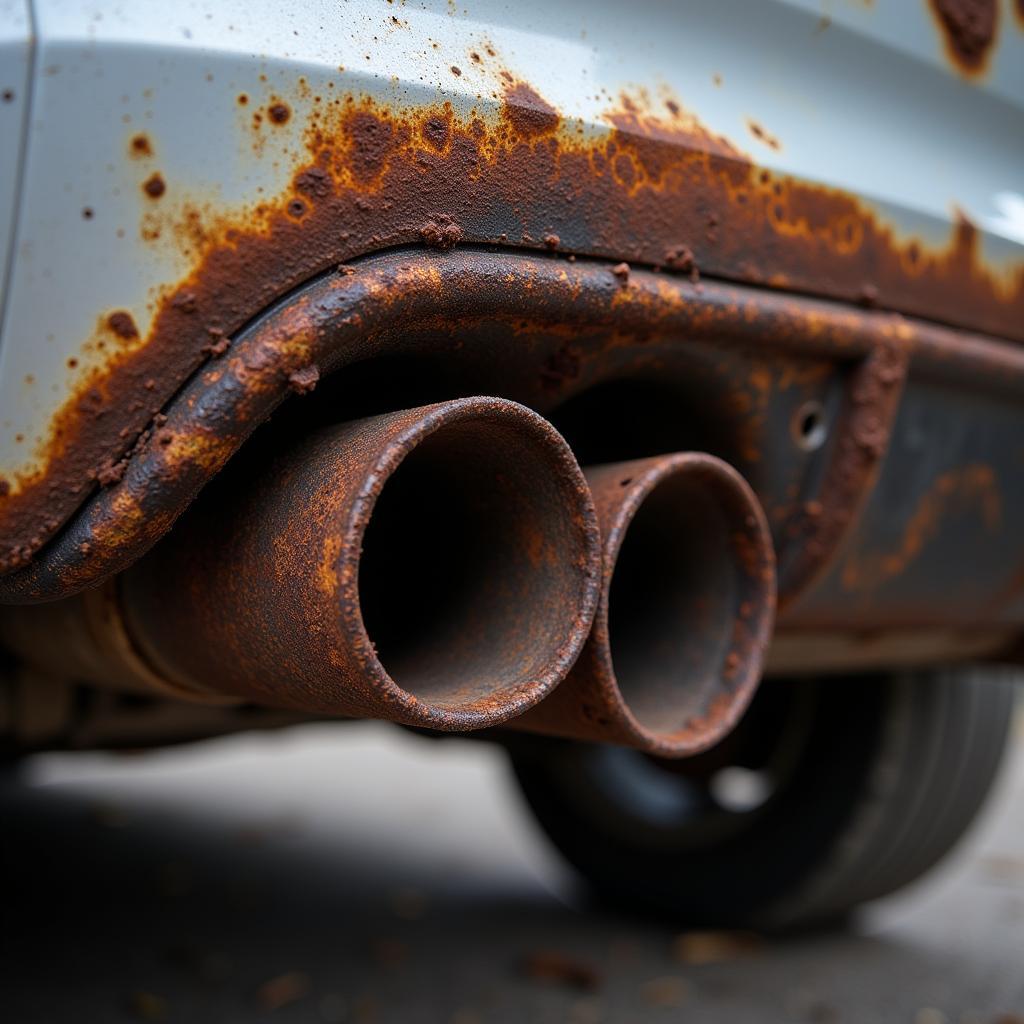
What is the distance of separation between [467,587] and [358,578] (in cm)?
12

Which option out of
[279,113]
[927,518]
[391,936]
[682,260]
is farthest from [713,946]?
[279,113]

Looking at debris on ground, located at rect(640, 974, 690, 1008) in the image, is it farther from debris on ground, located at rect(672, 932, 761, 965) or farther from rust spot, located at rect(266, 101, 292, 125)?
rust spot, located at rect(266, 101, 292, 125)

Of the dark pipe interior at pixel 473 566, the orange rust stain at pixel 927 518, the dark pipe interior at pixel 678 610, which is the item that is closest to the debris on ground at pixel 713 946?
the orange rust stain at pixel 927 518

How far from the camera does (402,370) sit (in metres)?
1.10

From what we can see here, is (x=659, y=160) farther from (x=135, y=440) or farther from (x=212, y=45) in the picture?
(x=135, y=440)

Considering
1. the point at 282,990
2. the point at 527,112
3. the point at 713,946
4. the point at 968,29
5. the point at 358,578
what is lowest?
the point at 282,990

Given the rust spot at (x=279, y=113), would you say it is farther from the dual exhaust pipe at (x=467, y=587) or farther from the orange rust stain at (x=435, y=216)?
the dual exhaust pipe at (x=467, y=587)

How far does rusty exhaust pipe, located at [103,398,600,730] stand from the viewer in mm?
896

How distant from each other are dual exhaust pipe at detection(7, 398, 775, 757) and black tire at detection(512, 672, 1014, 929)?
0.90m

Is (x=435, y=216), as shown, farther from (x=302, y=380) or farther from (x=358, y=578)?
(x=358, y=578)

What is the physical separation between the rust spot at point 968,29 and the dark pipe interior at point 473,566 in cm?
72

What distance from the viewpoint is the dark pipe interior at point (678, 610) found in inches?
46.3

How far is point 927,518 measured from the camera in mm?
1434

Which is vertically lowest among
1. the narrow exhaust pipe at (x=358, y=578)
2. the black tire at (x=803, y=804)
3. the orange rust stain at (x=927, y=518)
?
the black tire at (x=803, y=804)
